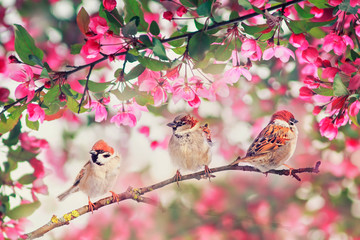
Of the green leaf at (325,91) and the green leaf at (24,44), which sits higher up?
the green leaf at (24,44)

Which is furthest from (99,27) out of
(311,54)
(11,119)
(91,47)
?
(311,54)

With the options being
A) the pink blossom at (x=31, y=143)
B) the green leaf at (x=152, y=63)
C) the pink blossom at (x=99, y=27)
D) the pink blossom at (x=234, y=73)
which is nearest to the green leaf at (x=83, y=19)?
the pink blossom at (x=99, y=27)

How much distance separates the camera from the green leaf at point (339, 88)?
0.55 m

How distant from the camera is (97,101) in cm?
65

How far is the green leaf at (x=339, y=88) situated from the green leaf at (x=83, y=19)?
0.39 meters

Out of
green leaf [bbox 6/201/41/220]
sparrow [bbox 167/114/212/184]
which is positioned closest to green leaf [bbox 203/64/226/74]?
sparrow [bbox 167/114/212/184]

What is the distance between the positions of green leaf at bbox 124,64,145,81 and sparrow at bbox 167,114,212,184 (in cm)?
13

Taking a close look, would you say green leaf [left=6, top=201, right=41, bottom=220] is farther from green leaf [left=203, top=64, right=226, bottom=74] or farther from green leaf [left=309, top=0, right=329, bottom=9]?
green leaf [left=309, top=0, right=329, bottom=9]

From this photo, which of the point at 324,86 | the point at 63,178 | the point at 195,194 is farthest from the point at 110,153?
the point at 195,194

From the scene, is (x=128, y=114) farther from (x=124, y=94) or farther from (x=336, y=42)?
(x=336, y=42)

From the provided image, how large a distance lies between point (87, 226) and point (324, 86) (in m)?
1.22

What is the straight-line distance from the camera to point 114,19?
557 mm

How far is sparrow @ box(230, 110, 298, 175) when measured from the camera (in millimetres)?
611

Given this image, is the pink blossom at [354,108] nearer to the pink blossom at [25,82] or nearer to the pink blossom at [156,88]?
the pink blossom at [156,88]
